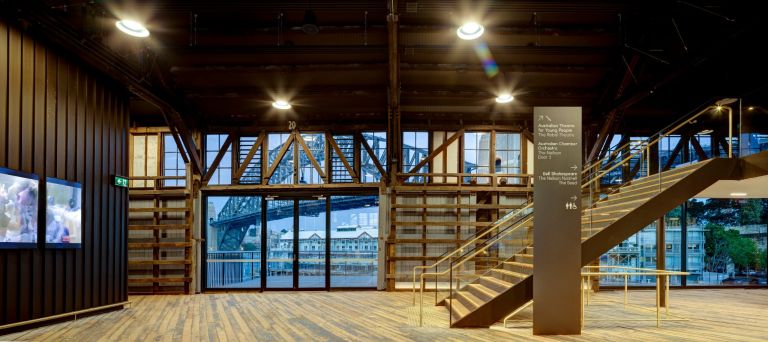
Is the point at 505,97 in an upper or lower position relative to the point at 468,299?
upper

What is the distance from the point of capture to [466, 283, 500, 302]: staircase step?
721cm

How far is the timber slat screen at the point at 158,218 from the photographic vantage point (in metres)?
11.4

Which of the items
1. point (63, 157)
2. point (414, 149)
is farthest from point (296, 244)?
point (63, 157)

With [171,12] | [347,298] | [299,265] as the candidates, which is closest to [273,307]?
[347,298]

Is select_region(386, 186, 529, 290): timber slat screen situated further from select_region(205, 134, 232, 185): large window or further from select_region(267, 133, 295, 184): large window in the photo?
select_region(205, 134, 232, 185): large window

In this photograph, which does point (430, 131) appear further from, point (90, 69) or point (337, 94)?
point (90, 69)

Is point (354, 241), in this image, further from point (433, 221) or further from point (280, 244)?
point (433, 221)

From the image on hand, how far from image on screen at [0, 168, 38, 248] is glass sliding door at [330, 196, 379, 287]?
6243 mm

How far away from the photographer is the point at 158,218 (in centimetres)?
1162

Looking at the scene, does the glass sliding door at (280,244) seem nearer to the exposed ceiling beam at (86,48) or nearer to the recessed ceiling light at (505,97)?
the exposed ceiling beam at (86,48)

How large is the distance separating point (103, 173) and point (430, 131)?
22.4 feet

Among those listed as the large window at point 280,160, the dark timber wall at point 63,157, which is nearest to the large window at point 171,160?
the large window at point 280,160

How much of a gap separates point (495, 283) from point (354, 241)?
15.9 feet

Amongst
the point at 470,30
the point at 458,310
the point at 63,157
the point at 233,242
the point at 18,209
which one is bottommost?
the point at 458,310
